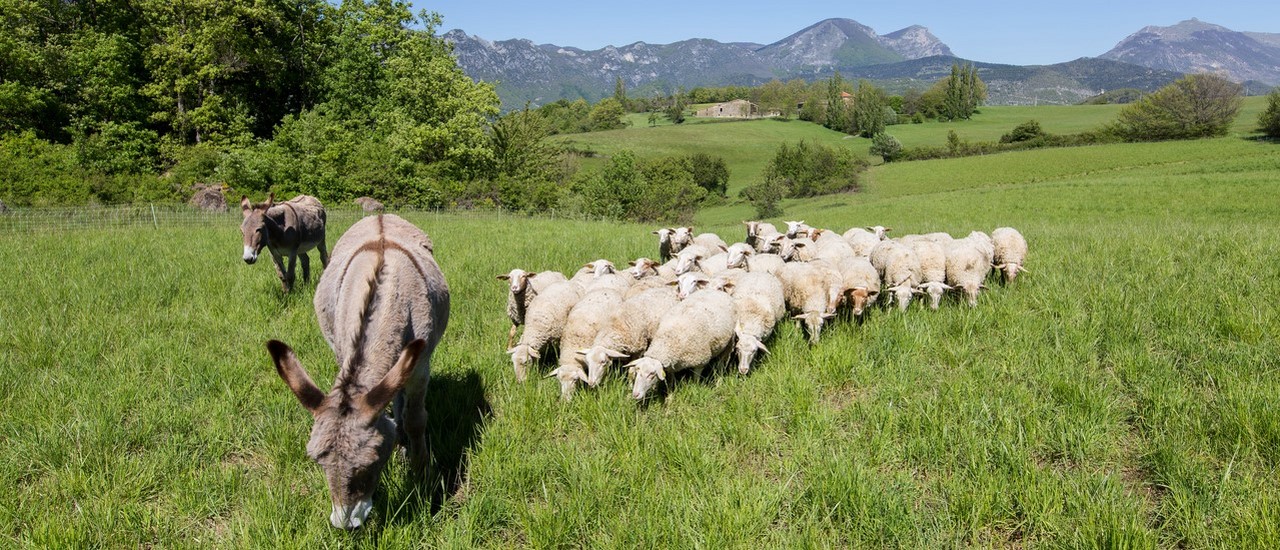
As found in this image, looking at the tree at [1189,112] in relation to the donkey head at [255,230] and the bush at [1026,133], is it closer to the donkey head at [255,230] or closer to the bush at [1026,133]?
the bush at [1026,133]

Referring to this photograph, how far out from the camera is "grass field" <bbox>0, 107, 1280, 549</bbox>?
3.40 meters

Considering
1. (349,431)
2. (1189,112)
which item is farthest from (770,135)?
(349,431)

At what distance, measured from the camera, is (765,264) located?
8820 mm

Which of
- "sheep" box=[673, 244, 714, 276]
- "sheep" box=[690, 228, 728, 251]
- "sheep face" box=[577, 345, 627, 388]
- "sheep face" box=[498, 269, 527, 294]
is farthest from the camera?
"sheep" box=[690, 228, 728, 251]

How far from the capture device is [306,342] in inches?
263

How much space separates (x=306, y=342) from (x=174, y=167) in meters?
41.6

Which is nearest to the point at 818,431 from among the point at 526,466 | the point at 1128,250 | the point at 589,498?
the point at 589,498

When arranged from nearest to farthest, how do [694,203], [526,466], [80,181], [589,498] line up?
[589,498] → [526,466] → [80,181] → [694,203]

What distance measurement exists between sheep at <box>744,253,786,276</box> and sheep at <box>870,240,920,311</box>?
1.54 m

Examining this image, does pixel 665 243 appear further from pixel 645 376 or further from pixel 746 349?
pixel 645 376

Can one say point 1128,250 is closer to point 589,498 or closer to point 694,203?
point 589,498

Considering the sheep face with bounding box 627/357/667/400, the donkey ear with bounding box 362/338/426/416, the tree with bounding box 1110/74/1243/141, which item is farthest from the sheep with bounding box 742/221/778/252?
the tree with bounding box 1110/74/1243/141

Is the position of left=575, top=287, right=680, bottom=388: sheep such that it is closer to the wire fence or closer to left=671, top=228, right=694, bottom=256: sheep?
left=671, top=228, right=694, bottom=256: sheep

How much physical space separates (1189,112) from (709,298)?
9747 centimetres
